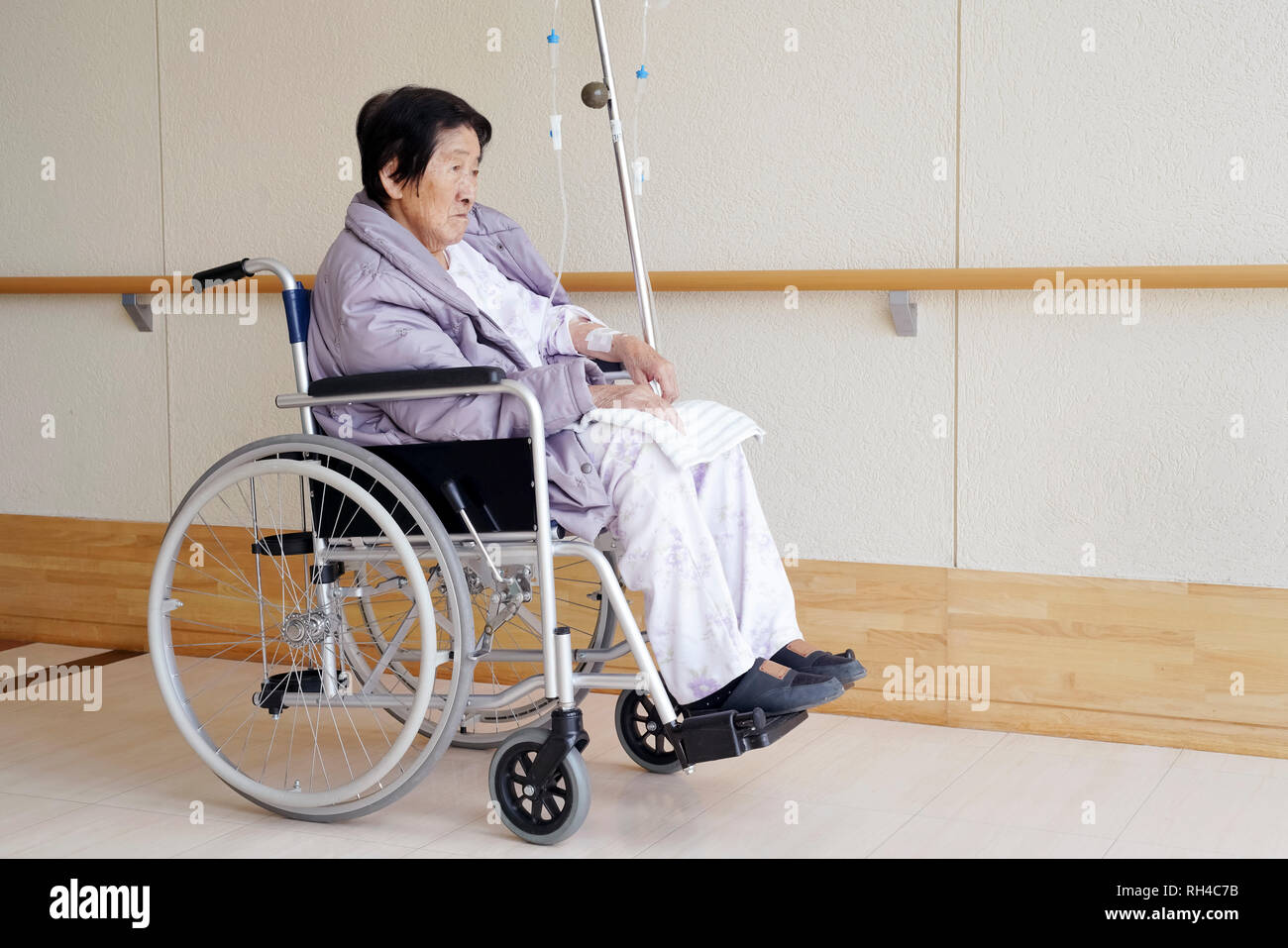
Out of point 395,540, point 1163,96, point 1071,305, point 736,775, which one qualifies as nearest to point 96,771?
point 395,540

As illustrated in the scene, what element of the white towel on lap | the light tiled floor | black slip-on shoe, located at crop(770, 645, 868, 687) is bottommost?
the light tiled floor

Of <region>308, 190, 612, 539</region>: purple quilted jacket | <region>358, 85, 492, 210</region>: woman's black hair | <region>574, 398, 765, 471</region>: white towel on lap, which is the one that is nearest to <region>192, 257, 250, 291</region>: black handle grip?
<region>308, 190, 612, 539</region>: purple quilted jacket

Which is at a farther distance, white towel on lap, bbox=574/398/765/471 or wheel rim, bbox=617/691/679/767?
wheel rim, bbox=617/691/679/767

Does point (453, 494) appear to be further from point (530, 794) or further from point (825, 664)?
point (825, 664)

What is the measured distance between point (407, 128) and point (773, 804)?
1.19 metres

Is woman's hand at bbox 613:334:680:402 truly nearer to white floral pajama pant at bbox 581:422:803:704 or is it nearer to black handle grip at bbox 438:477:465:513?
white floral pajama pant at bbox 581:422:803:704

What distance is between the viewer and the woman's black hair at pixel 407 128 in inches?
81.3

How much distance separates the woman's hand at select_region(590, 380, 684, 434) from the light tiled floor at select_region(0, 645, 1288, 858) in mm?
604

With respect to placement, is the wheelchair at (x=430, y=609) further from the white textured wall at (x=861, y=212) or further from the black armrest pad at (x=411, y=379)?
the white textured wall at (x=861, y=212)

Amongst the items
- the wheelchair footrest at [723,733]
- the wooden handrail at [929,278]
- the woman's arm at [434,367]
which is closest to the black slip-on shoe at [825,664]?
A: the wheelchair footrest at [723,733]

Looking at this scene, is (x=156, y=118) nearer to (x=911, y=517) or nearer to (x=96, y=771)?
(x=96, y=771)

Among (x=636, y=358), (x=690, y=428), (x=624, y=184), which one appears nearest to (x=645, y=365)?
(x=636, y=358)

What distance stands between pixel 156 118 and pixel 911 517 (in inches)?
77.3

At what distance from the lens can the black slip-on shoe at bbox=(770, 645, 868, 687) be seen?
1.93 metres
